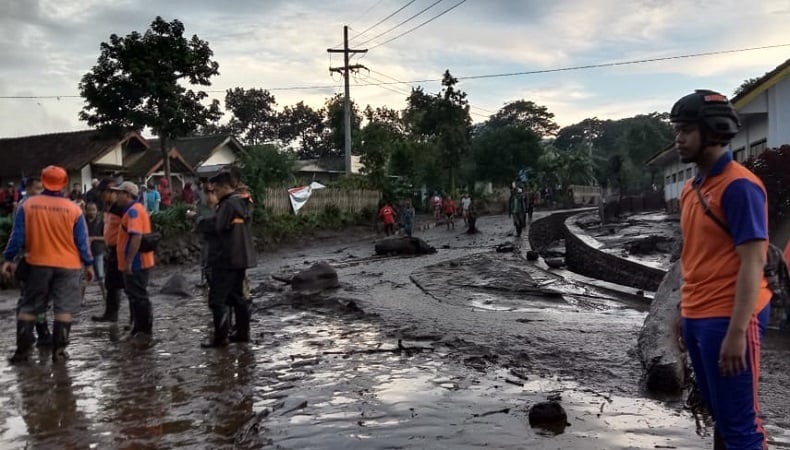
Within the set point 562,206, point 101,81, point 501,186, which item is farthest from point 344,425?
point 501,186

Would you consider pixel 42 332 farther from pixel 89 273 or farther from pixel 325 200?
pixel 325 200

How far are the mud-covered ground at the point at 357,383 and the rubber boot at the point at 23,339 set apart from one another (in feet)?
0.50

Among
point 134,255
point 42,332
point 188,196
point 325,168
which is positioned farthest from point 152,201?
point 325,168

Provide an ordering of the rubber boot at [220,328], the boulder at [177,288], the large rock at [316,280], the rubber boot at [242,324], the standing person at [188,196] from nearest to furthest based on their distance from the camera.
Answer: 1. the rubber boot at [220,328]
2. the rubber boot at [242,324]
3. the large rock at [316,280]
4. the boulder at [177,288]
5. the standing person at [188,196]

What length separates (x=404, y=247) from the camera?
60.0 feet

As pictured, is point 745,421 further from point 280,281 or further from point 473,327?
point 280,281

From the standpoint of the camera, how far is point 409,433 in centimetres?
411

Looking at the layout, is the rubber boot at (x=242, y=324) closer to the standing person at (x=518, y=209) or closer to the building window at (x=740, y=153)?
the standing person at (x=518, y=209)

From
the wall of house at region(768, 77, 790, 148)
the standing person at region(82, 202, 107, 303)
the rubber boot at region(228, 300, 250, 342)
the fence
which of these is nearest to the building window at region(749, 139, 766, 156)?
the wall of house at region(768, 77, 790, 148)

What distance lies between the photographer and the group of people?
6195mm

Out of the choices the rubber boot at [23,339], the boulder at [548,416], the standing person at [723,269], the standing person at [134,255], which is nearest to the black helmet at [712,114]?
the standing person at [723,269]

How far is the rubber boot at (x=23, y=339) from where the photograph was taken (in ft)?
20.7

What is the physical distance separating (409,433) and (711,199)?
7.59 feet

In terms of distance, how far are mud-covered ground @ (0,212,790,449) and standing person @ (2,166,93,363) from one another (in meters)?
0.38
